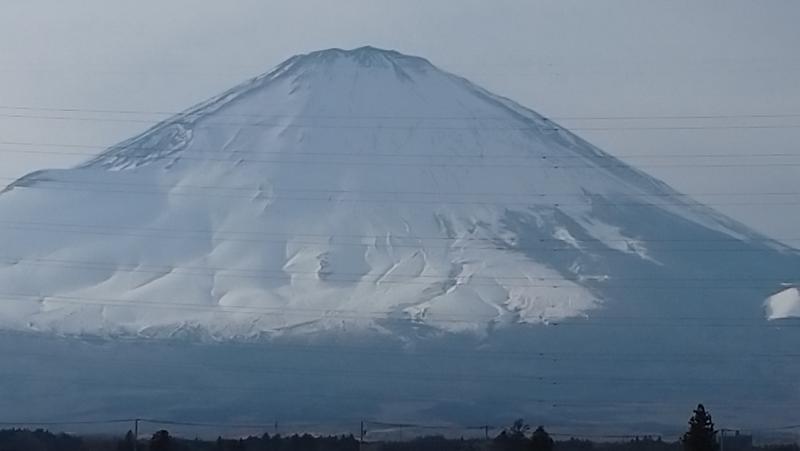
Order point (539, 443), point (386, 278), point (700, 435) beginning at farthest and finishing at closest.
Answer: point (386, 278) < point (700, 435) < point (539, 443)

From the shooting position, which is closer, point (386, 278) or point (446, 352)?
point (446, 352)

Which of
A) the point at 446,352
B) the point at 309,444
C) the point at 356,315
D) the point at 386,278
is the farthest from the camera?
the point at 386,278

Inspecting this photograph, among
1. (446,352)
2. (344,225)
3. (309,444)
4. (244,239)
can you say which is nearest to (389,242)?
(344,225)

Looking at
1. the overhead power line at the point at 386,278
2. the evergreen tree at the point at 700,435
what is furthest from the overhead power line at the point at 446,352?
the evergreen tree at the point at 700,435

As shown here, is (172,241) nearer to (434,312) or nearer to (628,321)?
(434,312)

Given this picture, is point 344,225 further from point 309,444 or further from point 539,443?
point 539,443

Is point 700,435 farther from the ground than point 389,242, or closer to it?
closer to it
